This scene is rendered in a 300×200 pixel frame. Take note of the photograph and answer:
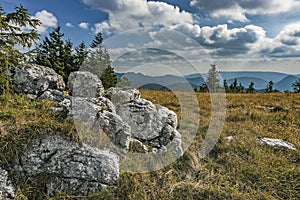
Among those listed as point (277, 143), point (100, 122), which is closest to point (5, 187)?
point (100, 122)

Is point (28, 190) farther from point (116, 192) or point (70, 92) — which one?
point (70, 92)

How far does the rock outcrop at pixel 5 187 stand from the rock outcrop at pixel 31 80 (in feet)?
11.5

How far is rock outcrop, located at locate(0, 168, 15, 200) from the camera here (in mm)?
4406

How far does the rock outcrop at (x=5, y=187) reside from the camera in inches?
173

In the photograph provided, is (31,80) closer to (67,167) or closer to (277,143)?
(67,167)

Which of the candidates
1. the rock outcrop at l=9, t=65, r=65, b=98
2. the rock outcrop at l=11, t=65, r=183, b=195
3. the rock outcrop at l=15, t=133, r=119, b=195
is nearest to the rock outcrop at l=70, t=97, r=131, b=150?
the rock outcrop at l=11, t=65, r=183, b=195

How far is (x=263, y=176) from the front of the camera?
225 inches

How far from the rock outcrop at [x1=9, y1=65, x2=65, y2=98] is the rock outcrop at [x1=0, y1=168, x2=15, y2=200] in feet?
11.5

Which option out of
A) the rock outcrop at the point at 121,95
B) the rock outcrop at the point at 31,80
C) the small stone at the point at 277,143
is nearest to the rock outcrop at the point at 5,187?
the rock outcrop at the point at 31,80

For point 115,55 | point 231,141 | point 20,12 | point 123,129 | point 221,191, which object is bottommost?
point 221,191

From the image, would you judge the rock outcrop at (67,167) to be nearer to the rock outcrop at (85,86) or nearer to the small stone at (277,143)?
the rock outcrop at (85,86)

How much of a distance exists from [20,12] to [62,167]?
477 centimetres

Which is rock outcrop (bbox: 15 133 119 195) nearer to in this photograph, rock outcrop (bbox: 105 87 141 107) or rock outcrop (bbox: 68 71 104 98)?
rock outcrop (bbox: 105 87 141 107)

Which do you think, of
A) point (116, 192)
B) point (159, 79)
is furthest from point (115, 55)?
point (116, 192)
